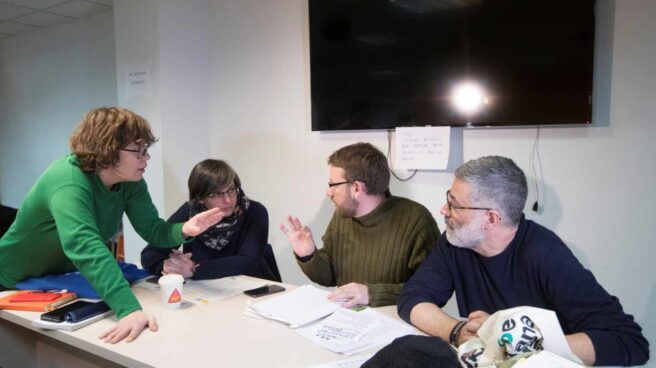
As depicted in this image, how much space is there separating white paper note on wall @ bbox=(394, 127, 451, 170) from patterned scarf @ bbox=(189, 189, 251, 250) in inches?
33.1

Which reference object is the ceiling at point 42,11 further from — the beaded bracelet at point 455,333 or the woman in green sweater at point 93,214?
the beaded bracelet at point 455,333

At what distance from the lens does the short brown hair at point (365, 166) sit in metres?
1.82

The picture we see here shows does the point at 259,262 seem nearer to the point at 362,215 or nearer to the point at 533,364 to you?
the point at 362,215

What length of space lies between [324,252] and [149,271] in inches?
28.2

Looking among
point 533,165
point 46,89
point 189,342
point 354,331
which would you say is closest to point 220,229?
point 189,342

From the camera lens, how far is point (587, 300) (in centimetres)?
119

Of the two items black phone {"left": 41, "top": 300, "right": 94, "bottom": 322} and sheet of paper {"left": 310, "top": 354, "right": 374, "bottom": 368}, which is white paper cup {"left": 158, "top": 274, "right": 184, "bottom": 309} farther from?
sheet of paper {"left": 310, "top": 354, "right": 374, "bottom": 368}

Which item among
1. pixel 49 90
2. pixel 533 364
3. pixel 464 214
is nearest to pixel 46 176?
pixel 464 214

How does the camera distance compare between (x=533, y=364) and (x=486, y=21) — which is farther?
(x=486, y=21)

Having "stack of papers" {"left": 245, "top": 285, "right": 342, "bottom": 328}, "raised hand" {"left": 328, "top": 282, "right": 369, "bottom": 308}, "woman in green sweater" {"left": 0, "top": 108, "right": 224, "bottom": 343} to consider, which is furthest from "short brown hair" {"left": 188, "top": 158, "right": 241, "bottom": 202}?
"raised hand" {"left": 328, "top": 282, "right": 369, "bottom": 308}

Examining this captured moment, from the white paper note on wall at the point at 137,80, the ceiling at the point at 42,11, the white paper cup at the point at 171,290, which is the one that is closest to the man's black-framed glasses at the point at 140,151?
the white paper cup at the point at 171,290

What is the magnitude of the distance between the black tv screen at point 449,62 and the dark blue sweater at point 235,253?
29.5 inches

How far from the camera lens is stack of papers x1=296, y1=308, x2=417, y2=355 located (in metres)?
1.19

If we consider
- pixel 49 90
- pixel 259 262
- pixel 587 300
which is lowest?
pixel 259 262
